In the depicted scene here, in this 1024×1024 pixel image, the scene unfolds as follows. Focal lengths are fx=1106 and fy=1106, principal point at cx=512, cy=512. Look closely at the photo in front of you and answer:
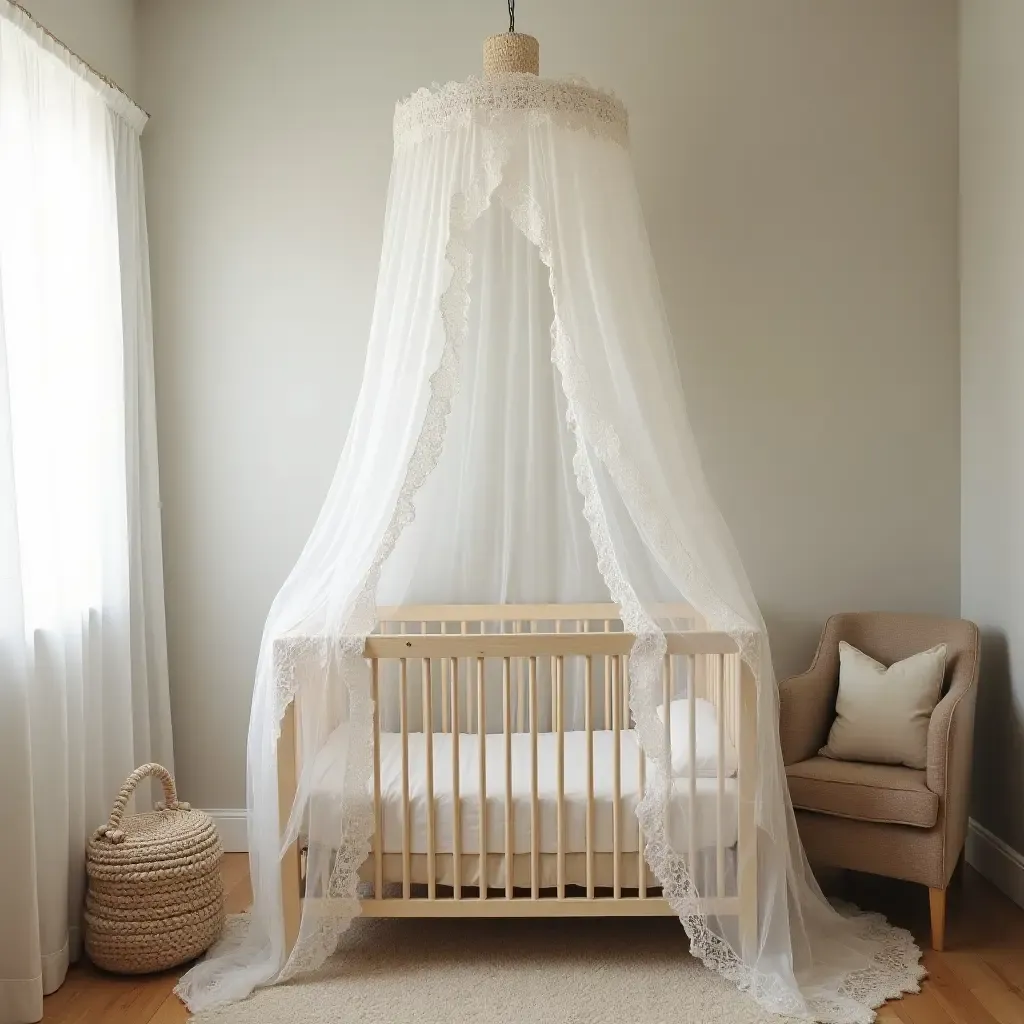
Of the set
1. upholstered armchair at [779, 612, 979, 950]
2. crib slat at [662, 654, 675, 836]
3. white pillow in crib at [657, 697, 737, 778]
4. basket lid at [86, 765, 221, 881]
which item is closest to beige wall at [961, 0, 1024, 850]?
upholstered armchair at [779, 612, 979, 950]

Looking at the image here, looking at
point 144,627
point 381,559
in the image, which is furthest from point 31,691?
point 381,559

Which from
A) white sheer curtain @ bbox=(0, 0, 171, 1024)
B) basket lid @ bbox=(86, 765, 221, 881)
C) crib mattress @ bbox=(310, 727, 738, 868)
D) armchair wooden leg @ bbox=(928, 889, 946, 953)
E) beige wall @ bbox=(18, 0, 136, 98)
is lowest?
armchair wooden leg @ bbox=(928, 889, 946, 953)

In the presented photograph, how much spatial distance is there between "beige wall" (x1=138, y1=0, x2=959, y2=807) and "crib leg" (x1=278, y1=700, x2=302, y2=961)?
1.09m

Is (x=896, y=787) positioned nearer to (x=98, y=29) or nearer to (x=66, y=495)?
(x=66, y=495)

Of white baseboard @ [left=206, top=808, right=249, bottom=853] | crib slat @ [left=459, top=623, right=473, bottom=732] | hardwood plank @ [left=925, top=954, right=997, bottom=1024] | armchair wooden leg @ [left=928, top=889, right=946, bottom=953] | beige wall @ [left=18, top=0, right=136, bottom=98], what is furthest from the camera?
white baseboard @ [left=206, top=808, right=249, bottom=853]

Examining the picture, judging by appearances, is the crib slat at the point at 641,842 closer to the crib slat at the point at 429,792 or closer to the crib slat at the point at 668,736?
the crib slat at the point at 668,736

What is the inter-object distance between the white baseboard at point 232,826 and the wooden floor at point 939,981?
1.43ft

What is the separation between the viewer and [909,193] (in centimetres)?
381

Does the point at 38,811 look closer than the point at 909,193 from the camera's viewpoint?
Yes

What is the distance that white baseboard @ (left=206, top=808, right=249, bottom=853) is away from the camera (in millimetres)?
3955

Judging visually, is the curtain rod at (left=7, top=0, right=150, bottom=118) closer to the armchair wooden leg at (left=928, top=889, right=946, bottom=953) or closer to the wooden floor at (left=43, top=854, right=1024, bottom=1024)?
the wooden floor at (left=43, top=854, right=1024, bottom=1024)

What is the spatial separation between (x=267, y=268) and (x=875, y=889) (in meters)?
2.92

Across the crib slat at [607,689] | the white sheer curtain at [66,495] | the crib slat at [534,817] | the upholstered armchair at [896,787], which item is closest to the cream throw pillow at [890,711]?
the upholstered armchair at [896,787]

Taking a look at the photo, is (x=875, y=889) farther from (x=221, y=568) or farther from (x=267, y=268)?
(x=267, y=268)
